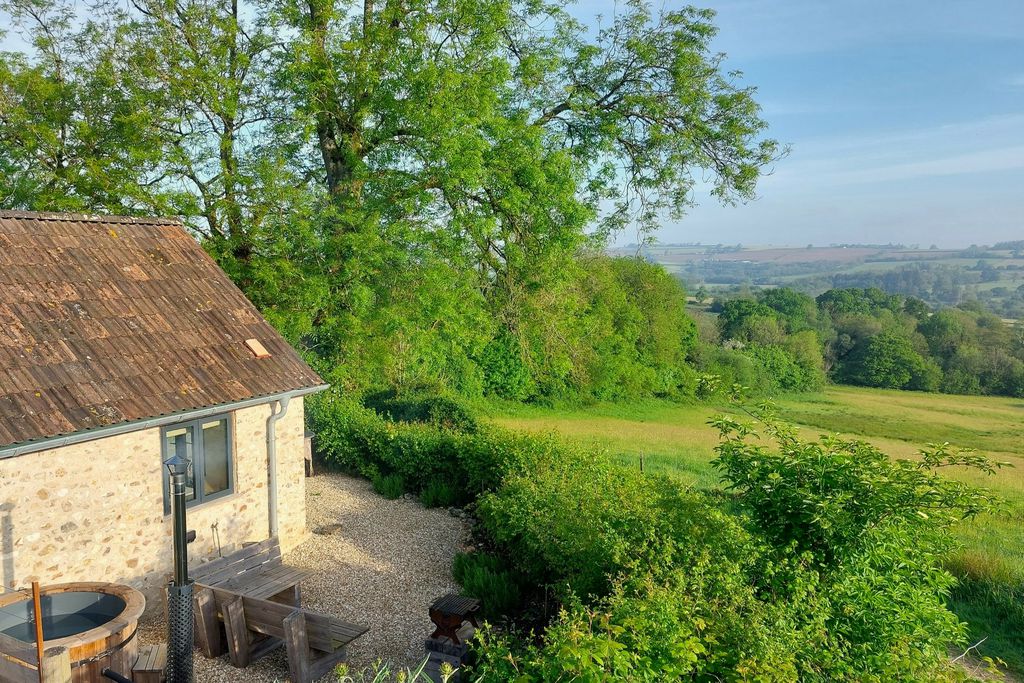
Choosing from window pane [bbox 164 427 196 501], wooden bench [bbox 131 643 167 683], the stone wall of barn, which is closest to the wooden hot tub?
wooden bench [bbox 131 643 167 683]

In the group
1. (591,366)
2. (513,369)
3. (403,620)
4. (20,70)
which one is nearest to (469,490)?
(403,620)

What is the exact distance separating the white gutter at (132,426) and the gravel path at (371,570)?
2.38 m

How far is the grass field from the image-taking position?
32.9ft

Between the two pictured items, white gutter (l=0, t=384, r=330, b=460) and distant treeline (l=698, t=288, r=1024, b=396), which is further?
distant treeline (l=698, t=288, r=1024, b=396)

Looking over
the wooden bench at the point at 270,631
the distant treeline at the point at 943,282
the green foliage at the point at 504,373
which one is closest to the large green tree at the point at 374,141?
the wooden bench at the point at 270,631

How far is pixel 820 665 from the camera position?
18.6 feet

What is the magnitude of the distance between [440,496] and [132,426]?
6267 mm

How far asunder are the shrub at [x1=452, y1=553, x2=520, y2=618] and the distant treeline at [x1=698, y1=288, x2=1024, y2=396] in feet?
140

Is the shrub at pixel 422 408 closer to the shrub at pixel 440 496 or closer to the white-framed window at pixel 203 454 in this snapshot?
the shrub at pixel 440 496

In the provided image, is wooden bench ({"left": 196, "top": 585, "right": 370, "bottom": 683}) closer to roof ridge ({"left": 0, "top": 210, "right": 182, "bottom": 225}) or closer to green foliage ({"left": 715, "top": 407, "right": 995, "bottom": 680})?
green foliage ({"left": 715, "top": 407, "right": 995, "bottom": 680})

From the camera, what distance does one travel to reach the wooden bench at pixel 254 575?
27.1ft

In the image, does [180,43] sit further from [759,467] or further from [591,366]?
[591,366]

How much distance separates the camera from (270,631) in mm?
7477

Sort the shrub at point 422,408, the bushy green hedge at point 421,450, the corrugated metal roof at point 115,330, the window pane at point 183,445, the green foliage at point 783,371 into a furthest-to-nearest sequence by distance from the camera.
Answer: the green foliage at point 783,371 → the shrub at point 422,408 → the bushy green hedge at point 421,450 → the window pane at point 183,445 → the corrugated metal roof at point 115,330
